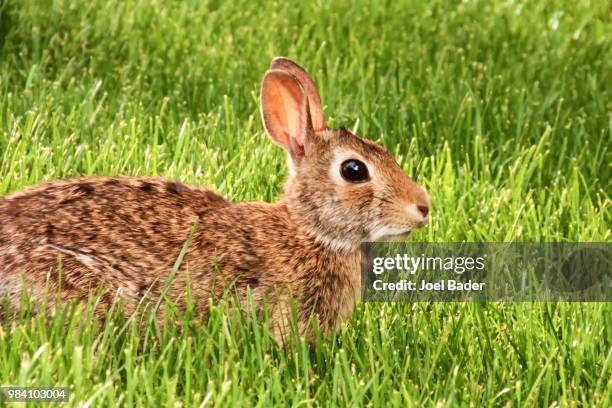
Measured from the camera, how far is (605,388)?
13.3 feet

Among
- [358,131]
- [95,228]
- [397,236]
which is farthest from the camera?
[358,131]

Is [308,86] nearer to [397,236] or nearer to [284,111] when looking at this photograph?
[284,111]

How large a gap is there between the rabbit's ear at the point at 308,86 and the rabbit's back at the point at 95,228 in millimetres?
588

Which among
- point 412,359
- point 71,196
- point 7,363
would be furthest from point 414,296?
point 7,363

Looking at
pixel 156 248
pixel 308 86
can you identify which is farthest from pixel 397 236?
pixel 156 248

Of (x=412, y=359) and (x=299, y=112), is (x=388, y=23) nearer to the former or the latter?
(x=299, y=112)

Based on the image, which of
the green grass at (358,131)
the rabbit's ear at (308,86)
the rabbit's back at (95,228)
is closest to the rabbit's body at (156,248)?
the rabbit's back at (95,228)

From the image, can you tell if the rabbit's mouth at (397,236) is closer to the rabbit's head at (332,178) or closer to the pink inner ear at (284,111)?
the rabbit's head at (332,178)

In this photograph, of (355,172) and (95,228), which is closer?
(95,228)

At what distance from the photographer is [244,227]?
14.8ft

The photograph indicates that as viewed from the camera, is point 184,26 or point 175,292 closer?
point 175,292

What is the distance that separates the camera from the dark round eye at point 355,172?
4.47 meters

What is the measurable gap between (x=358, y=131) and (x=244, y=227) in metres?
1.90

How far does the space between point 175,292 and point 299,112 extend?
895mm
